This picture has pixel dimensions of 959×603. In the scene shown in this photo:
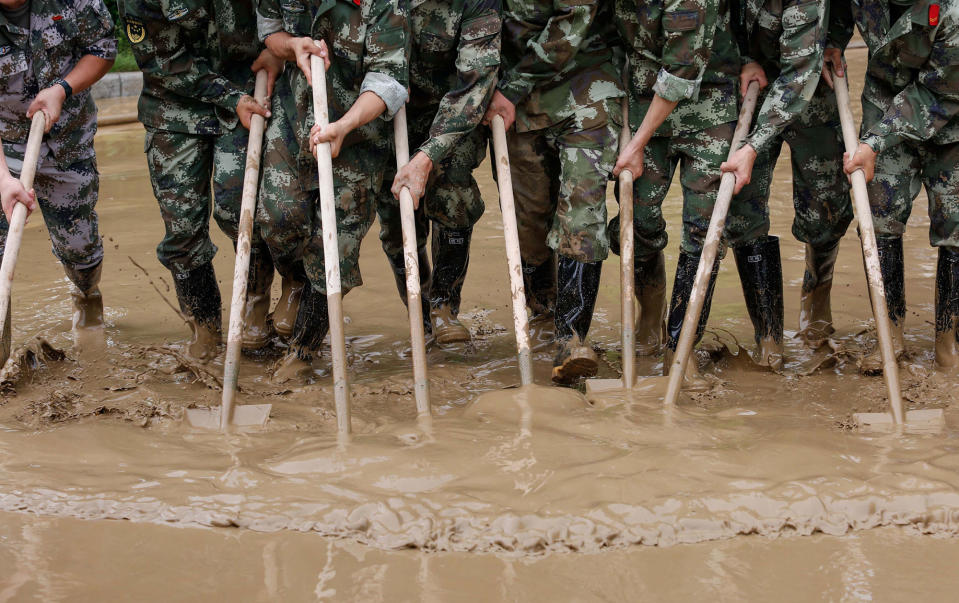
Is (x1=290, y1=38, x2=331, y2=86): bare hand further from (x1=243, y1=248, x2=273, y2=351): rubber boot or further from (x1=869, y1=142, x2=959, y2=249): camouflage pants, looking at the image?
(x1=869, y1=142, x2=959, y2=249): camouflage pants

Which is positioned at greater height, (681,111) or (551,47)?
(551,47)

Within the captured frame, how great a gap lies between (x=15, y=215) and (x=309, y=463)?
170 centimetres

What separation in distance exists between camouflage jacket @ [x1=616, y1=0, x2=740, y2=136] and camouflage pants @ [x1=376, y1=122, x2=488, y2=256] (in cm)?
71

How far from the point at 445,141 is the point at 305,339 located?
1.07m

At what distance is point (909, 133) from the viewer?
4.02m

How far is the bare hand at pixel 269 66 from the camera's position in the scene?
431 cm

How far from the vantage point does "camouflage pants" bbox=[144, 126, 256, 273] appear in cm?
445

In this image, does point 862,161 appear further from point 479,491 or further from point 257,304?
point 257,304

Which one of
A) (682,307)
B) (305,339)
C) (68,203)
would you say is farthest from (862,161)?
(68,203)

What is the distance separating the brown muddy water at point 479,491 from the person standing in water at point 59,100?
63 centimetres

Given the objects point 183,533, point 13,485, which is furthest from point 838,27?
point 13,485

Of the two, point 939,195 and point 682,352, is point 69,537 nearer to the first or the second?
point 682,352

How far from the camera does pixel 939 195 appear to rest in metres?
4.13

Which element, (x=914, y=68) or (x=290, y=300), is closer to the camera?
(x=914, y=68)
